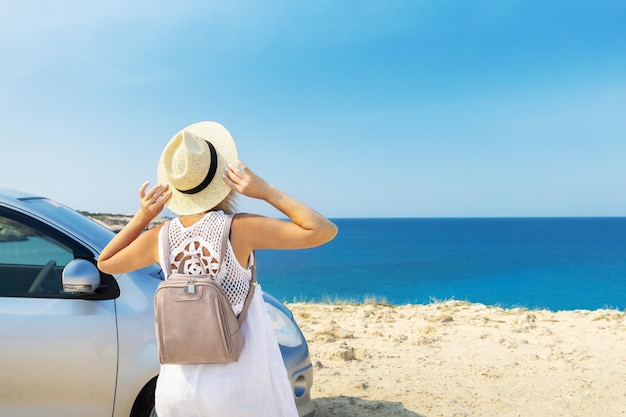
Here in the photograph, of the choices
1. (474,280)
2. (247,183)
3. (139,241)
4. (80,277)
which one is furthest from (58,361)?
(474,280)

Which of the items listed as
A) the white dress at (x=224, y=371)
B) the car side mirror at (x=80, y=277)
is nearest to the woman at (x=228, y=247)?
the white dress at (x=224, y=371)

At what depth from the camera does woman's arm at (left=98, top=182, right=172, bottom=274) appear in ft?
6.72

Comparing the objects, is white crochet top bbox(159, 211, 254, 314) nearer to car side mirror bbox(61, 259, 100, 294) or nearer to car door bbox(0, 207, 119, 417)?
car side mirror bbox(61, 259, 100, 294)

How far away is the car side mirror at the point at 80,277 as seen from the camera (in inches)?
114

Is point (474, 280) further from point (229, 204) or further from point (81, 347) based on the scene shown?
point (229, 204)

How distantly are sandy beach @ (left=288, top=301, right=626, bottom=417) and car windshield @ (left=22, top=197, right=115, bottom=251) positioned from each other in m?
2.61

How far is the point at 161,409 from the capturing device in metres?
1.96

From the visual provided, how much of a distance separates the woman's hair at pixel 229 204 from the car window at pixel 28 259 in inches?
66.7

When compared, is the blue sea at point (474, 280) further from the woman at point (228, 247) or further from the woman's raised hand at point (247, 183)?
the woman's raised hand at point (247, 183)

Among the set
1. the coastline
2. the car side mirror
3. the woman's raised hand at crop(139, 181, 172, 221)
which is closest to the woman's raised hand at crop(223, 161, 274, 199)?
the woman's raised hand at crop(139, 181, 172, 221)

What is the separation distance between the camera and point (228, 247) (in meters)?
1.90

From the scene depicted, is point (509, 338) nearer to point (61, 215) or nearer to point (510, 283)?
point (61, 215)

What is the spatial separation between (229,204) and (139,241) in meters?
0.37

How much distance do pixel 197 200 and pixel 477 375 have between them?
505 cm
